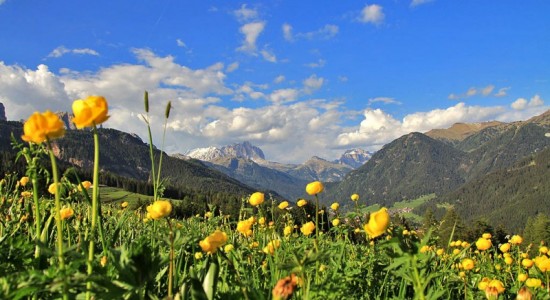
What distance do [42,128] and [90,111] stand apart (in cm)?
23

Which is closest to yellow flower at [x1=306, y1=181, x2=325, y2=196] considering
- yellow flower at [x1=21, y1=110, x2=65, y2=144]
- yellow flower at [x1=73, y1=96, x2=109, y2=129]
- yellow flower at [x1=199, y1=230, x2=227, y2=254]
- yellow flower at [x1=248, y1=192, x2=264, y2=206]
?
yellow flower at [x1=248, y1=192, x2=264, y2=206]

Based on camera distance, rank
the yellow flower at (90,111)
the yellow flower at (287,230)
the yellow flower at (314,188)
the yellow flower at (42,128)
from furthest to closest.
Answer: the yellow flower at (287,230) < the yellow flower at (314,188) < the yellow flower at (90,111) < the yellow flower at (42,128)

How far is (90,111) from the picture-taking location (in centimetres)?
202

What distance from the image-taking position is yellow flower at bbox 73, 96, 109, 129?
201 centimetres

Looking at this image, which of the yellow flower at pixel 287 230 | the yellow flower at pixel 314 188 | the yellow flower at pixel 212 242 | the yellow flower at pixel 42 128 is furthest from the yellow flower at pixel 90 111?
the yellow flower at pixel 287 230

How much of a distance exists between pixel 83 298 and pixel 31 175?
0.99 metres

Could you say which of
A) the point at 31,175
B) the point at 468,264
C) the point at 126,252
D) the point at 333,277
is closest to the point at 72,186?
the point at 31,175

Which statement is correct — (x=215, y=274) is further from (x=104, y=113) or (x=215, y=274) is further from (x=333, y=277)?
(x=333, y=277)

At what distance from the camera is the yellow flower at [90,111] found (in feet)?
6.58

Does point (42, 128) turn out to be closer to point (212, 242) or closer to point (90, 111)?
point (90, 111)

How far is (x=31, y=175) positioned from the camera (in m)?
2.53

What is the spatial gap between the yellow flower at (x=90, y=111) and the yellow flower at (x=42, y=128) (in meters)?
0.12

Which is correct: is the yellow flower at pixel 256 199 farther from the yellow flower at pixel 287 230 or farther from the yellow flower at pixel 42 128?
the yellow flower at pixel 42 128

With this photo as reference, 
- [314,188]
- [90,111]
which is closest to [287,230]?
[314,188]
